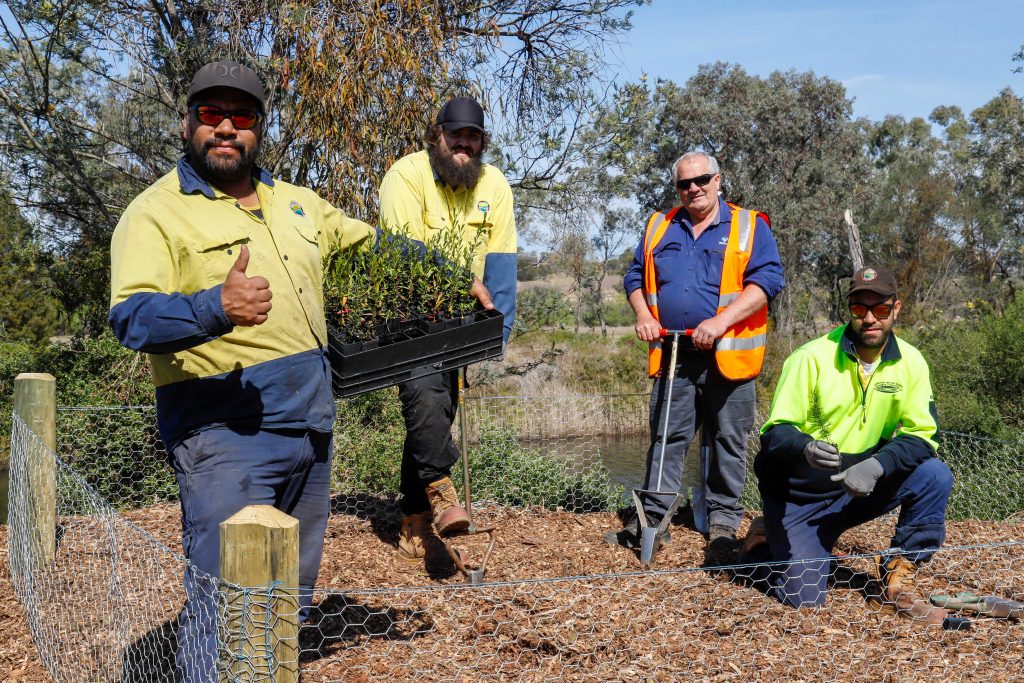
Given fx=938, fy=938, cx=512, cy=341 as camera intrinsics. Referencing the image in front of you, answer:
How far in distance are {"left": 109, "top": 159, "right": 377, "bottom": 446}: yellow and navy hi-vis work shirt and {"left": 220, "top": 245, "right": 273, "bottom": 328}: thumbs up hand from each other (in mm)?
29

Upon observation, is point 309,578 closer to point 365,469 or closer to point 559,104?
point 365,469

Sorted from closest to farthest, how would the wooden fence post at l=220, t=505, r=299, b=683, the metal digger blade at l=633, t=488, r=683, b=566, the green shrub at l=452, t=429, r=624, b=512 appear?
the wooden fence post at l=220, t=505, r=299, b=683
the metal digger blade at l=633, t=488, r=683, b=566
the green shrub at l=452, t=429, r=624, b=512

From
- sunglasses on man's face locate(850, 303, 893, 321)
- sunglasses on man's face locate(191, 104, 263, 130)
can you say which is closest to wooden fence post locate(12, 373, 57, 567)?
sunglasses on man's face locate(191, 104, 263, 130)

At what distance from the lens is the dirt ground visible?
3.51m

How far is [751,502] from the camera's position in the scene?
725 cm

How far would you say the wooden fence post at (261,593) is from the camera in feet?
7.28

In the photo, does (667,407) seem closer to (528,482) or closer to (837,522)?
(837,522)

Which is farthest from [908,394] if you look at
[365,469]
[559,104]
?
[559,104]

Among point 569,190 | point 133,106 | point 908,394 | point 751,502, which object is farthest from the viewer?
point 569,190

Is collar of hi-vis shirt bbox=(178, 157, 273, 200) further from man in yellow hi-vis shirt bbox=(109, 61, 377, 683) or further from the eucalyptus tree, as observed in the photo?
the eucalyptus tree

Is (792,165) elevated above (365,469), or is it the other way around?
(792,165)

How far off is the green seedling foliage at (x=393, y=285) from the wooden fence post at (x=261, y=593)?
1.29m

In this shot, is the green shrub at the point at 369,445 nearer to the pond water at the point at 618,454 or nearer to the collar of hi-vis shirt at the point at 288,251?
Result: the pond water at the point at 618,454

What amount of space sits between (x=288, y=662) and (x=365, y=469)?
14.7 ft
